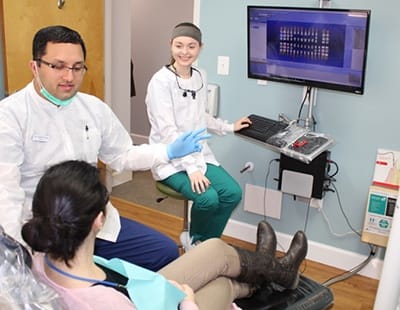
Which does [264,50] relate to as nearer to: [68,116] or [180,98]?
[180,98]

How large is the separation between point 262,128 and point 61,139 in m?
1.17

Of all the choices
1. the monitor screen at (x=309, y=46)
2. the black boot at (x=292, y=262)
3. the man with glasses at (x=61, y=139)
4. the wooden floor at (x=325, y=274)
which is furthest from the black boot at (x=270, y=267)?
the monitor screen at (x=309, y=46)

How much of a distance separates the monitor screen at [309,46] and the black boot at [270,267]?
2.86ft

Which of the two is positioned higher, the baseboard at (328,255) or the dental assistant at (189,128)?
the dental assistant at (189,128)

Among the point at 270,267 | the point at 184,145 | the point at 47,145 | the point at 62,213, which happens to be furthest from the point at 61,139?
the point at 270,267

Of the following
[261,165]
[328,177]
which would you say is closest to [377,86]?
[328,177]

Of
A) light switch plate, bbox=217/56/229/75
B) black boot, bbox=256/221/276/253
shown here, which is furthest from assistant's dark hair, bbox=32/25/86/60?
light switch plate, bbox=217/56/229/75

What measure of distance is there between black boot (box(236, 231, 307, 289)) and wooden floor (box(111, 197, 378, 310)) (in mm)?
405

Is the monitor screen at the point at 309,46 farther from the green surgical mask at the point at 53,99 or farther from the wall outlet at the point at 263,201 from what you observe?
the green surgical mask at the point at 53,99

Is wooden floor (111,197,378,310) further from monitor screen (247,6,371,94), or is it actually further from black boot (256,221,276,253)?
monitor screen (247,6,371,94)

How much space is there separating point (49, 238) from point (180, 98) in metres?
1.48

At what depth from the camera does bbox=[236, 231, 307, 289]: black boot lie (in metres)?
1.98

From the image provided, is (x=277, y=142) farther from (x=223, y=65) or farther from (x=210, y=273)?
(x=210, y=273)

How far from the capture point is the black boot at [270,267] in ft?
6.50
